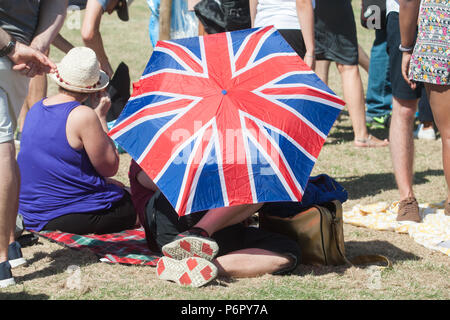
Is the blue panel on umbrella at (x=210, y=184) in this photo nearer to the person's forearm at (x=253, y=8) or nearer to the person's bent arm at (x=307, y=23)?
the person's bent arm at (x=307, y=23)

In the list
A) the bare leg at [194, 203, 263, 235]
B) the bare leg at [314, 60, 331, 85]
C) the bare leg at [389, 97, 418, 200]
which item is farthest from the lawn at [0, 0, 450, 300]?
the bare leg at [314, 60, 331, 85]

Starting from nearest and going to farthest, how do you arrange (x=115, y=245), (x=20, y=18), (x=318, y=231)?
(x=20, y=18) < (x=318, y=231) < (x=115, y=245)

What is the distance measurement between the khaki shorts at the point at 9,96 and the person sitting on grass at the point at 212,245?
86 centimetres

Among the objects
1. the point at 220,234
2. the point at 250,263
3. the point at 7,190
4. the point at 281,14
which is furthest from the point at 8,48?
the point at 281,14

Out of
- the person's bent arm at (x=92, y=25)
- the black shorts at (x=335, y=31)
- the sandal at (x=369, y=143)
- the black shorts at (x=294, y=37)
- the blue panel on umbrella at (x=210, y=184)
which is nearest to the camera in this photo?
the blue panel on umbrella at (x=210, y=184)

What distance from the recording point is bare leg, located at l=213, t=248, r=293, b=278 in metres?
3.88

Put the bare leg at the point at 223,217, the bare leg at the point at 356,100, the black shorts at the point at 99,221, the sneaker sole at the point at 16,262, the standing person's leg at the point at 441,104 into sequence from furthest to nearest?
the bare leg at the point at 356,100
the black shorts at the point at 99,221
the standing person's leg at the point at 441,104
the sneaker sole at the point at 16,262
the bare leg at the point at 223,217

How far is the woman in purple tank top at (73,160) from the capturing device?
173 inches

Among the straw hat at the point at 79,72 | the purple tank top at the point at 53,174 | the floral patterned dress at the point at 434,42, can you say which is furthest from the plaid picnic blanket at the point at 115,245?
the floral patterned dress at the point at 434,42

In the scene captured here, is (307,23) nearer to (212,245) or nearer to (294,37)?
(294,37)

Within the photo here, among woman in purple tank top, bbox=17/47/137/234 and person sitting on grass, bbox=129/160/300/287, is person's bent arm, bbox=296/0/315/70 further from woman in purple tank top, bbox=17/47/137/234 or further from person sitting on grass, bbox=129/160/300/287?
person sitting on grass, bbox=129/160/300/287

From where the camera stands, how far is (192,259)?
369cm

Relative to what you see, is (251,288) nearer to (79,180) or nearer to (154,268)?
(154,268)

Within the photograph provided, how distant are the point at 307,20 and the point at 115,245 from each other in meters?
2.20
